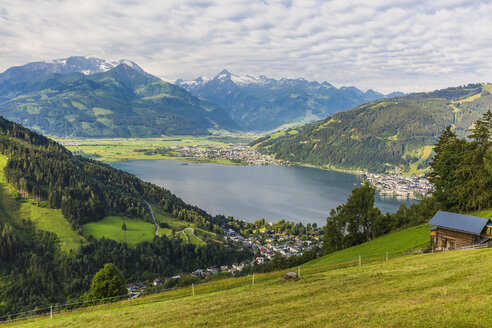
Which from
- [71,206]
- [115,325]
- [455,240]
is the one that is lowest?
[71,206]

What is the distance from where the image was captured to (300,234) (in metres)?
99.9

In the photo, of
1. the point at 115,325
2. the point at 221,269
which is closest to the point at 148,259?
the point at 221,269

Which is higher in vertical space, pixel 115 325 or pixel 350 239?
pixel 115 325

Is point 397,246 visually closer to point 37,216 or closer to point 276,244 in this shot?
point 276,244

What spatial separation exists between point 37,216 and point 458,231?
9475 cm

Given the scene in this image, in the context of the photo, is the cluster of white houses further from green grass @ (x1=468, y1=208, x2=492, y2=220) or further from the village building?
the village building

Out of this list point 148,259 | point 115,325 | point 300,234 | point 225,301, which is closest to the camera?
point 115,325

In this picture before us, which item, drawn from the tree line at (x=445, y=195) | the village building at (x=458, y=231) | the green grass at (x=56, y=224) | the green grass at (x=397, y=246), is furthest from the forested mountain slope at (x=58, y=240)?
the village building at (x=458, y=231)

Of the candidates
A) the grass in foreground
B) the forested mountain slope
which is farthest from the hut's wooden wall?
the forested mountain slope

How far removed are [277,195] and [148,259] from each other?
317ft

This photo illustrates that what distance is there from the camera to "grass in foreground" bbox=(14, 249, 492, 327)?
13.3m

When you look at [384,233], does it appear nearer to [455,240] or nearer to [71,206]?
[455,240]

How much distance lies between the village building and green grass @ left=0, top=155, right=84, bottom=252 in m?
77.1

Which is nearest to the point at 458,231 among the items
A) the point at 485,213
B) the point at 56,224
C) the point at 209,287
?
the point at 485,213
